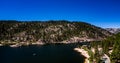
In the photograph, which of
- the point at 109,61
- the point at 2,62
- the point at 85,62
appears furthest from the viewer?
the point at 2,62

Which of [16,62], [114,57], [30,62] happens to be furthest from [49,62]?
[114,57]

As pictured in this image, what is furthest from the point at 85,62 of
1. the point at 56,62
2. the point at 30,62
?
the point at 30,62

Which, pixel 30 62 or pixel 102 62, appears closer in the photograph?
pixel 102 62

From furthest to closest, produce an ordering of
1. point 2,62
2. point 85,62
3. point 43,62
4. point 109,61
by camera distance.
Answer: point 2,62 → point 43,62 → point 85,62 → point 109,61

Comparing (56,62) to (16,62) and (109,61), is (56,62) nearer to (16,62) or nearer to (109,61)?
(16,62)

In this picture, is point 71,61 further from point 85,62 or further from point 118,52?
point 118,52

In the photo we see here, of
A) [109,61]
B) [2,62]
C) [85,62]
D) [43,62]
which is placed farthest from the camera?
[2,62]

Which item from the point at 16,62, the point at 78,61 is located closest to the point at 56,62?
the point at 78,61

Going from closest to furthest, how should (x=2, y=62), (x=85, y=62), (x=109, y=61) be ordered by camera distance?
(x=109, y=61)
(x=85, y=62)
(x=2, y=62)

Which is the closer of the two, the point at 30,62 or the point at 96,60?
the point at 96,60
